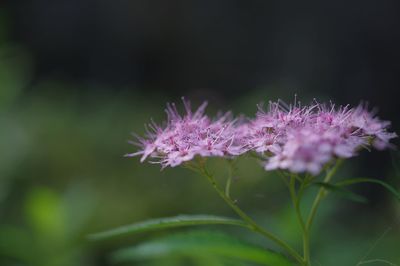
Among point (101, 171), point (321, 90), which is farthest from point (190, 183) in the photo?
point (321, 90)

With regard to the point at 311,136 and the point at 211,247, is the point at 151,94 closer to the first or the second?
the point at 211,247

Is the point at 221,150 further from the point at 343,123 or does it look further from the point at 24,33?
the point at 24,33

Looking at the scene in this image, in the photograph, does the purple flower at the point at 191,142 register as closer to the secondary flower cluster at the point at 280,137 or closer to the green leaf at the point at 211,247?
the secondary flower cluster at the point at 280,137

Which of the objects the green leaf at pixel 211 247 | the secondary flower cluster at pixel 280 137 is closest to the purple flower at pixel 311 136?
the secondary flower cluster at pixel 280 137

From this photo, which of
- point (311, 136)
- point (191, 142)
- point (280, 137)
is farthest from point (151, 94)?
point (311, 136)

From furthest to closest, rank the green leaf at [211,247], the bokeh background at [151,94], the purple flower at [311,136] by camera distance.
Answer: the bokeh background at [151,94] → the green leaf at [211,247] → the purple flower at [311,136]
